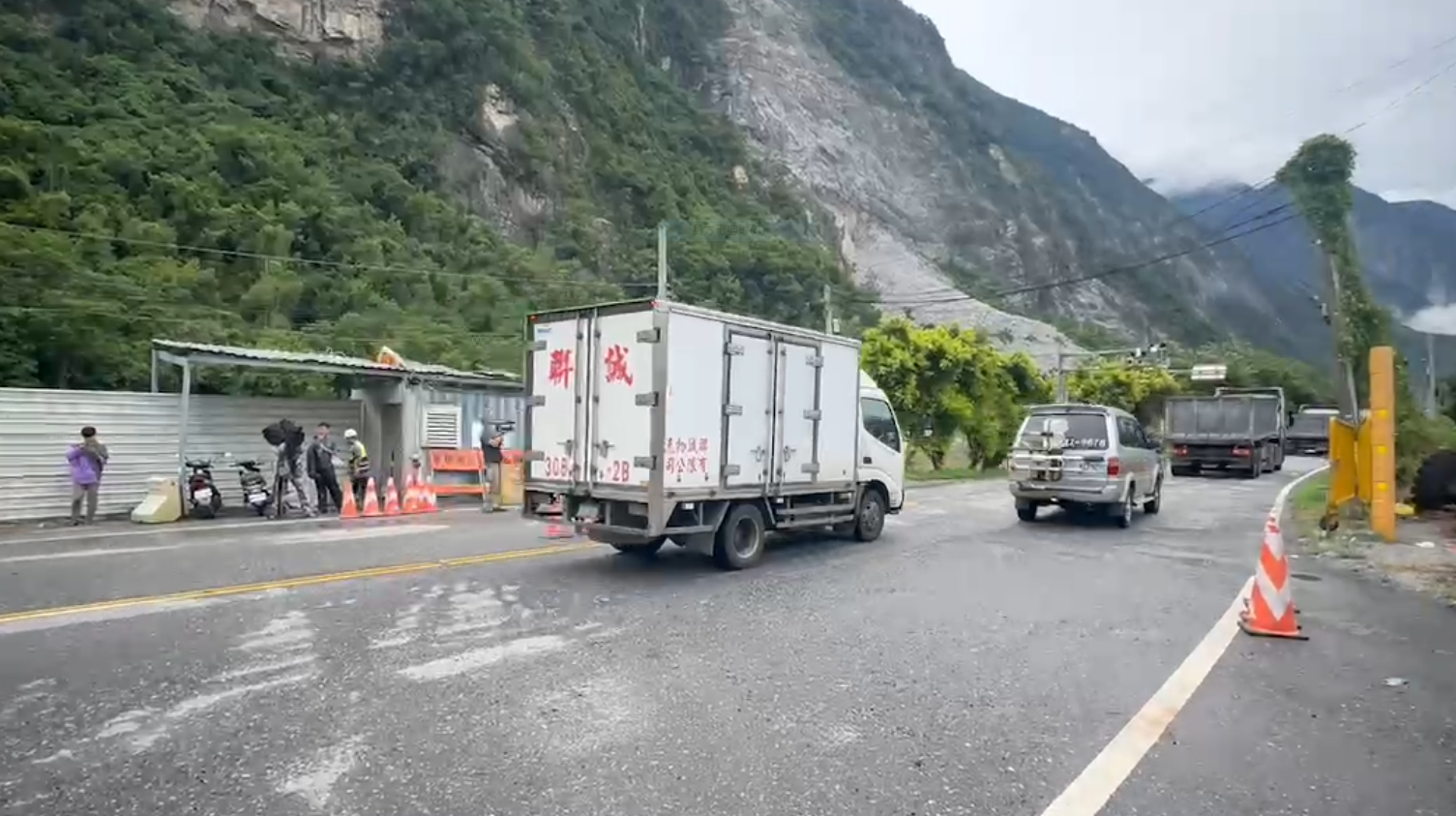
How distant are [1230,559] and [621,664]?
345 inches

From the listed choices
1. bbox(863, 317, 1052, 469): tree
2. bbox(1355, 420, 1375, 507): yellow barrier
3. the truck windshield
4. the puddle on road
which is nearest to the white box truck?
the puddle on road

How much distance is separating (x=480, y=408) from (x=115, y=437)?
6789 mm

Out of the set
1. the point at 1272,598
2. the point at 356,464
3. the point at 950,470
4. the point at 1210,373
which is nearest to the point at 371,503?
the point at 356,464

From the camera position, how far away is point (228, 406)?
17.7m

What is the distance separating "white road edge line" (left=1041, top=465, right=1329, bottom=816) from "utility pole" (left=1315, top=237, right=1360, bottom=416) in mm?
9776

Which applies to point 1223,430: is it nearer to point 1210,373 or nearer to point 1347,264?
point 1347,264

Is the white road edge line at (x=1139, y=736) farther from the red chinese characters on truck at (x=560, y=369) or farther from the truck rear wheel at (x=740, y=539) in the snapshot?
the red chinese characters on truck at (x=560, y=369)

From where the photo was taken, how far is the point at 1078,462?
15211 millimetres

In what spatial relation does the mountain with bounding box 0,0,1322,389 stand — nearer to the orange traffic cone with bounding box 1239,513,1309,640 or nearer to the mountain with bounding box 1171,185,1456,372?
the mountain with bounding box 1171,185,1456,372

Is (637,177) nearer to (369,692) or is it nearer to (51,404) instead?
(51,404)

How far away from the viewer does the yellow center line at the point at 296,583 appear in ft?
24.8

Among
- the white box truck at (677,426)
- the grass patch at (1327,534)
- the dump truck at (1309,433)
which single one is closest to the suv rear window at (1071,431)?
the grass patch at (1327,534)

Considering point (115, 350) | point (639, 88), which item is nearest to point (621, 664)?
point (115, 350)

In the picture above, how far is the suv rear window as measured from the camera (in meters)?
15.3
